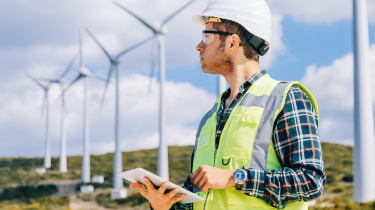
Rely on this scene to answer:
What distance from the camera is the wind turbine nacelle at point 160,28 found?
3023cm

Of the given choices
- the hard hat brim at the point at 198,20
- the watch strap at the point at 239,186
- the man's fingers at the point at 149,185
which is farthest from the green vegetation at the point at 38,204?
the watch strap at the point at 239,186

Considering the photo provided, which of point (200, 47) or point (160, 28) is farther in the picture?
point (160, 28)

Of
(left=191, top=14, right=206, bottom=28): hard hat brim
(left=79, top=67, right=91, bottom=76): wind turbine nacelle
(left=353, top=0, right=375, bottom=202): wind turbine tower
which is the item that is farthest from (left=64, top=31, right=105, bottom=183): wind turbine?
(left=191, top=14, right=206, bottom=28): hard hat brim

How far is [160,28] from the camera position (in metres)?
30.5

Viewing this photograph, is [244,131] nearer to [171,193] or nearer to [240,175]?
[240,175]

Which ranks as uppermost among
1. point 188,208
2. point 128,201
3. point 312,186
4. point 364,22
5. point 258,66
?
point 364,22

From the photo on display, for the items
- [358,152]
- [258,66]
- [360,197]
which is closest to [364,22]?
[358,152]

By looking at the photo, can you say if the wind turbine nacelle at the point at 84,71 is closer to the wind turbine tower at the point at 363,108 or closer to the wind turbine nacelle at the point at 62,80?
the wind turbine nacelle at the point at 62,80

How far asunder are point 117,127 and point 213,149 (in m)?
36.4

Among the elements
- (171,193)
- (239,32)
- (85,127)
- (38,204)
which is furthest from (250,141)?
(85,127)

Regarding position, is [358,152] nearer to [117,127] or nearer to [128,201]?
[128,201]

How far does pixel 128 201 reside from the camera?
34.6 meters

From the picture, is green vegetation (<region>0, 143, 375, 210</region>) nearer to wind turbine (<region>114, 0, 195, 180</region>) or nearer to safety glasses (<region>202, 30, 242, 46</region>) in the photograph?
wind turbine (<region>114, 0, 195, 180</region>)

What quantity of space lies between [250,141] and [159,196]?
76 cm
